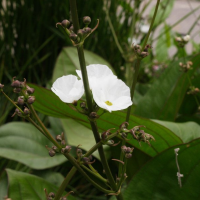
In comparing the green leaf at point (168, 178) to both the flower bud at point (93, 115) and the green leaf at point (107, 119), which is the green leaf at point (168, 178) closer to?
the green leaf at point (107, 119)

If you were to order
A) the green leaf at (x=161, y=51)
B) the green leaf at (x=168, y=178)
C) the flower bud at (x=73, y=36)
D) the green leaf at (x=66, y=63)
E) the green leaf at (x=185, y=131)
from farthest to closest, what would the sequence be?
the green leaf at (x=161, y=51)
the green leaf at (x=66, y=63)
the green leaf at (x=185, y=131)
the green leaf at (x=168, y=178)
the flower bud at (x=73, y=36)

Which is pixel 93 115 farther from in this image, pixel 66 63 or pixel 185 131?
pixel 66 63

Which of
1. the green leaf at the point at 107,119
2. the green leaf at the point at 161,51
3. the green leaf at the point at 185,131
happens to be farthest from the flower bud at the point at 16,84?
the green leaf at the point at 161,51

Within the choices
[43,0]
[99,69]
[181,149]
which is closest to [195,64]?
[181,149]

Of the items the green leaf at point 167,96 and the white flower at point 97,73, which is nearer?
the white flower at point 97,73

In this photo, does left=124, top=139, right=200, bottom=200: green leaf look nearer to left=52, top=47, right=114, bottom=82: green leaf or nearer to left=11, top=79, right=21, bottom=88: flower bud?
left=11, top=79, right=21, bottom=88: flower bud

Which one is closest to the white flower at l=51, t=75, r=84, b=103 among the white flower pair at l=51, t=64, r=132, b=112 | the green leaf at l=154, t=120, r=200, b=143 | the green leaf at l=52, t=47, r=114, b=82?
the white flower pair at l=51, t=64, r=132, b=112

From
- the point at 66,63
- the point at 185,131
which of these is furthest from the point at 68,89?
the point at 66,63

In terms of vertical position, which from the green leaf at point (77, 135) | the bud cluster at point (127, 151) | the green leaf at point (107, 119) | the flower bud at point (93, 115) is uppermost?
the flower bud at point (93, 115)
